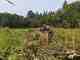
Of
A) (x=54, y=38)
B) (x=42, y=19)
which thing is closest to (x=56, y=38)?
(x=54, y=38)

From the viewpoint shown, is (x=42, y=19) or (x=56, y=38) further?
(x=42, y=19)

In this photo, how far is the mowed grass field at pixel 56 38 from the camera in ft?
14.3

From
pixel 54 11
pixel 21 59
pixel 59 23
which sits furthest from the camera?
pixel 54 11

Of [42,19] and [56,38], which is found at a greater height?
A: [42,19]

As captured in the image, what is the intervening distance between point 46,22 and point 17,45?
2.57 feet

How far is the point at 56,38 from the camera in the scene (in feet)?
14.6

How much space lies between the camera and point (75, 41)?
14.4ft

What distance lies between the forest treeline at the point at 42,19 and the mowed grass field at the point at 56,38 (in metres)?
0.13

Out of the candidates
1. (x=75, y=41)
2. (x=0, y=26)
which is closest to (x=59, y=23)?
(x=75, y=41)

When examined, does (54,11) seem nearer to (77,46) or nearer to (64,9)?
(64,9)

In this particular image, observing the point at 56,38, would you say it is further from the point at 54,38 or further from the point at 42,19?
the point at 42,19

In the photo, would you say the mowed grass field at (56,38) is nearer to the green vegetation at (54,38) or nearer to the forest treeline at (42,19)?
the green vegetation at (54,38)

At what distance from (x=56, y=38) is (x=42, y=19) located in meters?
0.51

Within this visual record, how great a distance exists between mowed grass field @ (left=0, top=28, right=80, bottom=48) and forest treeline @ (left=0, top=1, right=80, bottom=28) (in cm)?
13
